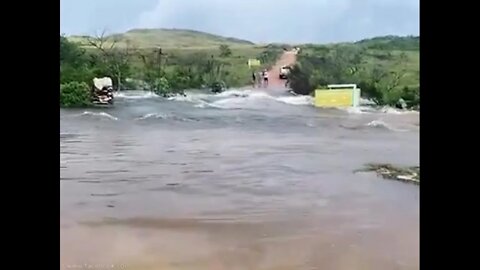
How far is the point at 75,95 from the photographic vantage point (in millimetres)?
1481

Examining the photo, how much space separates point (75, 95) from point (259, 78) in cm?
48

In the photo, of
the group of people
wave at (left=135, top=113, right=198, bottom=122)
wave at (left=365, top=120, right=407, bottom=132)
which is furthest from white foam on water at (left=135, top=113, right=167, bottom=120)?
wave at (left=365, top=120, right=407, bottom=132)

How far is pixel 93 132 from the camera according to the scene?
148 cm

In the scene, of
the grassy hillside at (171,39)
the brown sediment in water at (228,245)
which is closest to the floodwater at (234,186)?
the brown sediment in water at (228,245)

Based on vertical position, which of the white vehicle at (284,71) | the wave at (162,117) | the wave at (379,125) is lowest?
the wave at (379,125)

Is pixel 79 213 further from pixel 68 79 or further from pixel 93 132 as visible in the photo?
pixel 68 79

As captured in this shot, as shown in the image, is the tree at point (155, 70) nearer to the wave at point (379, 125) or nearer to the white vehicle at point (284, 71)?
the white vehicle at point (284, 71)

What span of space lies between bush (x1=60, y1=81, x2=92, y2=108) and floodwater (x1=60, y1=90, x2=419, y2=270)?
3cm

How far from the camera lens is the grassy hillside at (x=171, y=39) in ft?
4.87

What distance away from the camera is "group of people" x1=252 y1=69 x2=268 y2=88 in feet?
4.98

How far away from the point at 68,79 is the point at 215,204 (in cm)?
49

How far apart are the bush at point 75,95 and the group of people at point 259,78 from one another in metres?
0.43

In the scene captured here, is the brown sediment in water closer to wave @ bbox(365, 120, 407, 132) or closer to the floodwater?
the floodwater
